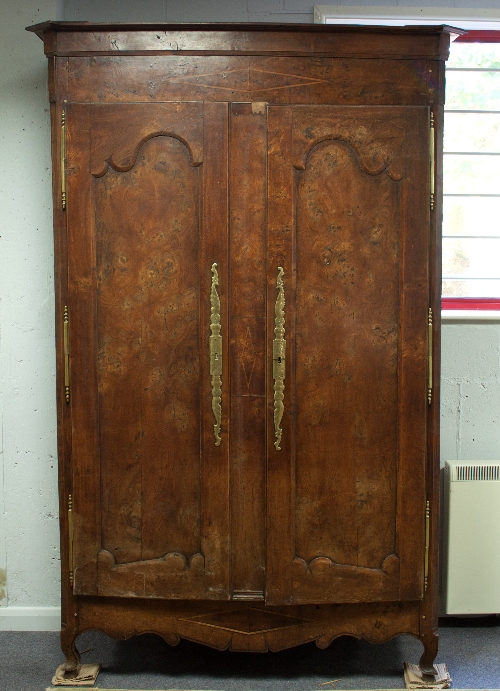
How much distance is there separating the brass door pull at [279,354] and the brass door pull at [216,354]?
0.18m

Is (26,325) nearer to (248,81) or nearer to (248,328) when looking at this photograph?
(248,328)

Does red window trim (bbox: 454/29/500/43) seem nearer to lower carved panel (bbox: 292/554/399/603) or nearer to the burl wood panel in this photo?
the burl wood panel

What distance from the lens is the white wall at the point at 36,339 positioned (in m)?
2.54

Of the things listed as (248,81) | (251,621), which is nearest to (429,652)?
(251,621)

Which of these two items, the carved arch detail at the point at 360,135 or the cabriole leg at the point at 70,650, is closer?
the carved arch detail at the point at 360,135

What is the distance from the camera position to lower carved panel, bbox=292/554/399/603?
217 cm

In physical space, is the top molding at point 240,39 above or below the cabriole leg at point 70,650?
above

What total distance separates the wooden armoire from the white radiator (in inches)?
15.9

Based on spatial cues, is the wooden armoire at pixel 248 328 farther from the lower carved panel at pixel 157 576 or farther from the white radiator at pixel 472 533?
the white radiator at pixel 472 533

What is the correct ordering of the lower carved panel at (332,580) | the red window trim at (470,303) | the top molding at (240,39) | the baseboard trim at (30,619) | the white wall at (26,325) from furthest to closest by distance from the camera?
the red window trim at (470,303), the baseboard trim at (30,619), the white wall at (26,325), the lower carved panel at (332,580), the top molding at (240,39)

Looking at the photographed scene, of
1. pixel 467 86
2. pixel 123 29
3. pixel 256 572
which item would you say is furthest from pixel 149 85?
pixel 256 572

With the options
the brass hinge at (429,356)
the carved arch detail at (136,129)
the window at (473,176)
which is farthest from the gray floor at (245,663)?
the carved arch detail at (136,129)

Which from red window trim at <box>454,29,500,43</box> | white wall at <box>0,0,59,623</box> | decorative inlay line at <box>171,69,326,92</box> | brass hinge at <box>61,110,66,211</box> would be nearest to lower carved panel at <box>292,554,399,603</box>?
white wall at <box>0,0,59,623</box>

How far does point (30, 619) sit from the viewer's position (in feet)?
8.71
